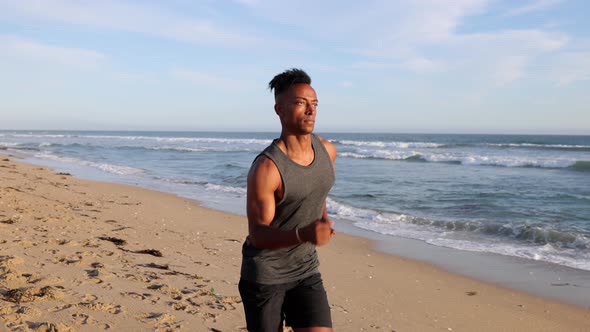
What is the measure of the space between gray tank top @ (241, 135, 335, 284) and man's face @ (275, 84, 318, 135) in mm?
120

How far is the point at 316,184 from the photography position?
2.29m

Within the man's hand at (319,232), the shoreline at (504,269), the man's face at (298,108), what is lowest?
the shoreline at (504,269)

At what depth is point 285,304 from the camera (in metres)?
2.44

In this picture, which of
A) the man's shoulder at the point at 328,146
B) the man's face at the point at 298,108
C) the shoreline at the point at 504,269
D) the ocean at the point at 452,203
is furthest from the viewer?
the ocean at the point at 452,203

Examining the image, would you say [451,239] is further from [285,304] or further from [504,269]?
[285,304]

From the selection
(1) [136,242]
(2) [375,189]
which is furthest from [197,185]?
(1) [136,242]

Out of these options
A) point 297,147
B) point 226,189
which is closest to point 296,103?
point 297,147

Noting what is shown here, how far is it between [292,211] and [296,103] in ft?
1.59

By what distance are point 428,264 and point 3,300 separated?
212 inches

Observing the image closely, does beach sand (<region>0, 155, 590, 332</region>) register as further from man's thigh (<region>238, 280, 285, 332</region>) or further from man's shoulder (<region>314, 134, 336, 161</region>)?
man's shoulder (<region>314, 134, 336, 161</region>)

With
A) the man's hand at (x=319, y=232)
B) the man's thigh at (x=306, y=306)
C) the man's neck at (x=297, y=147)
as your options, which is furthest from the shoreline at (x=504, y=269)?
the man's hand at (x=319, y=232)

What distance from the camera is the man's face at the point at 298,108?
7.41 ft

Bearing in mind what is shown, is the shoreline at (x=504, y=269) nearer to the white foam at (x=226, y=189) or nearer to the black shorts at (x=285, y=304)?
the black shorts at (x=285, y=304)

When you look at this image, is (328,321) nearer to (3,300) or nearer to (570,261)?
(3,300)
